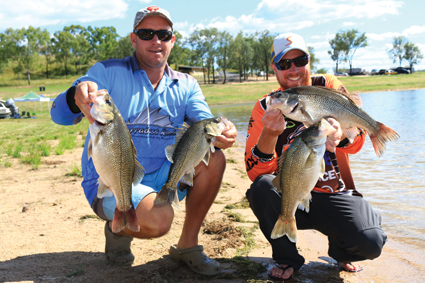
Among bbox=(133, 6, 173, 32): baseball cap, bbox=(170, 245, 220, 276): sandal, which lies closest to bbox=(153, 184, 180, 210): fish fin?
bbox=(170, 245, 220, 276): sandal

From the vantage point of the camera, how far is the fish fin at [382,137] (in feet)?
9.53

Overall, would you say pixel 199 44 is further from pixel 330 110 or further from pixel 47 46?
pixel 330 110

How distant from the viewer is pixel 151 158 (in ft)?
11.4

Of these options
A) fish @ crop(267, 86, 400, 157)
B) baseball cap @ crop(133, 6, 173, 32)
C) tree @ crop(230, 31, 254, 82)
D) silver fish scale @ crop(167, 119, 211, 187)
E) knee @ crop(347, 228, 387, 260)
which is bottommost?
knee @ crop(347, 228, 387, 260)

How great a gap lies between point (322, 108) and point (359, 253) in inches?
54.5

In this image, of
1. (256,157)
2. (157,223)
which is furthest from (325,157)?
(157,223)

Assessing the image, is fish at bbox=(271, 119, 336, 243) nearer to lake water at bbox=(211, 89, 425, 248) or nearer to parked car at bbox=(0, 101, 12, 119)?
lake water at bbox=(211, 89, 425, 248)

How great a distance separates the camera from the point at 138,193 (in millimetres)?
3102

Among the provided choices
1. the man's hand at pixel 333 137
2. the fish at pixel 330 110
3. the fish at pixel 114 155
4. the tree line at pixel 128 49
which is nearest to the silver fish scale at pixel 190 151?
the fish at pixel 114 155

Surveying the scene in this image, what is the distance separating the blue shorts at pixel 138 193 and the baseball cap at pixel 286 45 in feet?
5.58

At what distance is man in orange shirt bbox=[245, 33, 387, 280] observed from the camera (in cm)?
297

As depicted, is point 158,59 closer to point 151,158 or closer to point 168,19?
point 168,19

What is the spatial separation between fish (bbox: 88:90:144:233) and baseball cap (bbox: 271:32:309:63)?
191cm

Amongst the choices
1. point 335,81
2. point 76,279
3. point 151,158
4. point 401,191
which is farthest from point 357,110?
point 401,191
